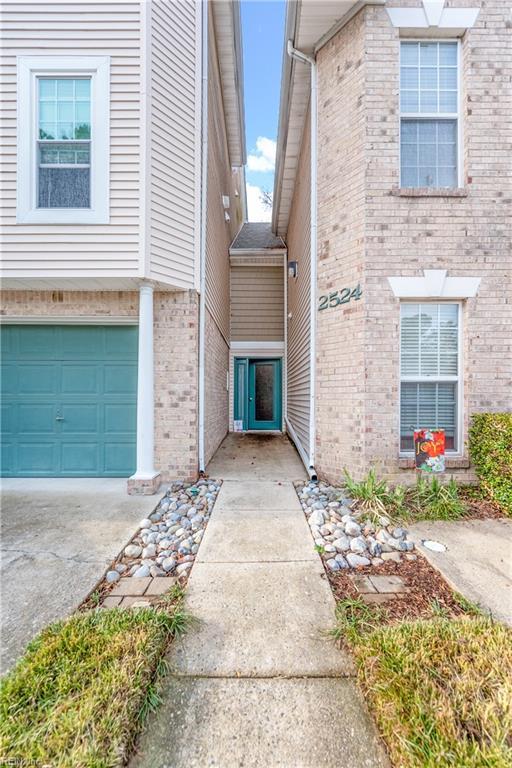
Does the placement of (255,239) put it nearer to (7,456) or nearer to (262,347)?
(262,347)

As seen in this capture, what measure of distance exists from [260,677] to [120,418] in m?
4.02

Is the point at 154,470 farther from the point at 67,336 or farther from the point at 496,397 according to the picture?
the point at 496,397

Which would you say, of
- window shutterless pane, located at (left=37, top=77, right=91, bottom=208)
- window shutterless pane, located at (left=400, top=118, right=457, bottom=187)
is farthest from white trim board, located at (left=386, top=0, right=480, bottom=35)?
window shutterless pane, located at (left=37, top=77, right=91, bottom=208)

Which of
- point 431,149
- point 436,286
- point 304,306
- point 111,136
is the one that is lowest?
point 436,286

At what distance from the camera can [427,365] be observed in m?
4.23

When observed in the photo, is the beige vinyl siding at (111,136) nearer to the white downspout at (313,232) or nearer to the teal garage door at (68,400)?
the teal garage door at (68,400)

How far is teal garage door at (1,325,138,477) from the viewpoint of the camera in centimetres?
499

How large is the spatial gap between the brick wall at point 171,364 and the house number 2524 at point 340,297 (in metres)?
1.89

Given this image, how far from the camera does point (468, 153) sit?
412cm

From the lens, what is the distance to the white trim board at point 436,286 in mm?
4090

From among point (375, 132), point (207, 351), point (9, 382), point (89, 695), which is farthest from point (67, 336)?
point (375, 132)

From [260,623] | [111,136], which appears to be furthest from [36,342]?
[260,623]

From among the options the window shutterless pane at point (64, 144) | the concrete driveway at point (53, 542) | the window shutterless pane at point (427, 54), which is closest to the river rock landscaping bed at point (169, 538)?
the concrete driveway at point (53, 542)

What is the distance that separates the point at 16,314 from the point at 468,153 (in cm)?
657
